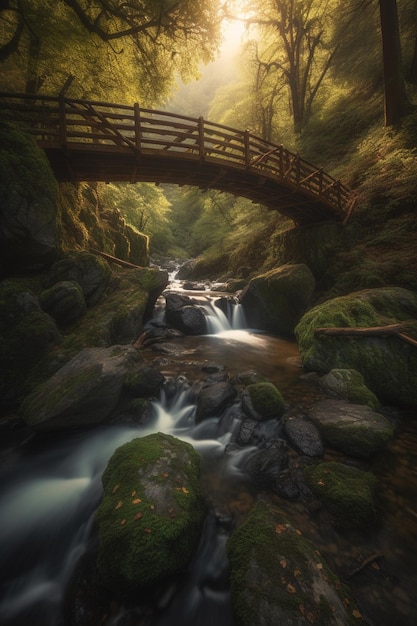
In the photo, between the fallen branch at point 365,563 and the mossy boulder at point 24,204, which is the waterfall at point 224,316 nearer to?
the mossy boulder at point 24,204

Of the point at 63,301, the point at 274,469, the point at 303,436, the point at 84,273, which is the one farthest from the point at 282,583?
the point at 84,273

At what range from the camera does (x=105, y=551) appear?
9.52 feet

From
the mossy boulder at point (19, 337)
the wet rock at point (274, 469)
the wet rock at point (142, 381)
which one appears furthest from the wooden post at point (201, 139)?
the wet rock at point (274, 469)

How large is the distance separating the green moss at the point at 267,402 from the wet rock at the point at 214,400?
55cm

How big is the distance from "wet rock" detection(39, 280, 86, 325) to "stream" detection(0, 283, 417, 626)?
3066mm

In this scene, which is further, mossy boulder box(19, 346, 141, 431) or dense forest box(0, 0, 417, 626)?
mossy boulder box(19, 346, 141, 431)

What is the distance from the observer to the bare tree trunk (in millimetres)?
12164

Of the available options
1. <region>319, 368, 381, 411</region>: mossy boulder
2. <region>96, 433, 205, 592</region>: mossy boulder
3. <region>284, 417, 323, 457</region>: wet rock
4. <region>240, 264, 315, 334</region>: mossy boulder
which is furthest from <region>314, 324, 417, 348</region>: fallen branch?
<region>96, 433, 205, 592</region>: mossy boulder

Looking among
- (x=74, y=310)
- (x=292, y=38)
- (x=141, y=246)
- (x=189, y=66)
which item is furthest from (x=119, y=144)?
(x=292, y=38)

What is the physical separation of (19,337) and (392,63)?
19.1 meters

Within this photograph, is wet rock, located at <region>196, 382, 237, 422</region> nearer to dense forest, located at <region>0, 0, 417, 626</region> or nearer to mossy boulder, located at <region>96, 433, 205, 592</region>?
dense forest, located at <region>0, 0, 417, 626</region>

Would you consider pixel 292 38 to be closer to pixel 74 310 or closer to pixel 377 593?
pixel 74 310

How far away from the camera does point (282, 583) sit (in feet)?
8.39

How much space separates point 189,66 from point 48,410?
17.8m
